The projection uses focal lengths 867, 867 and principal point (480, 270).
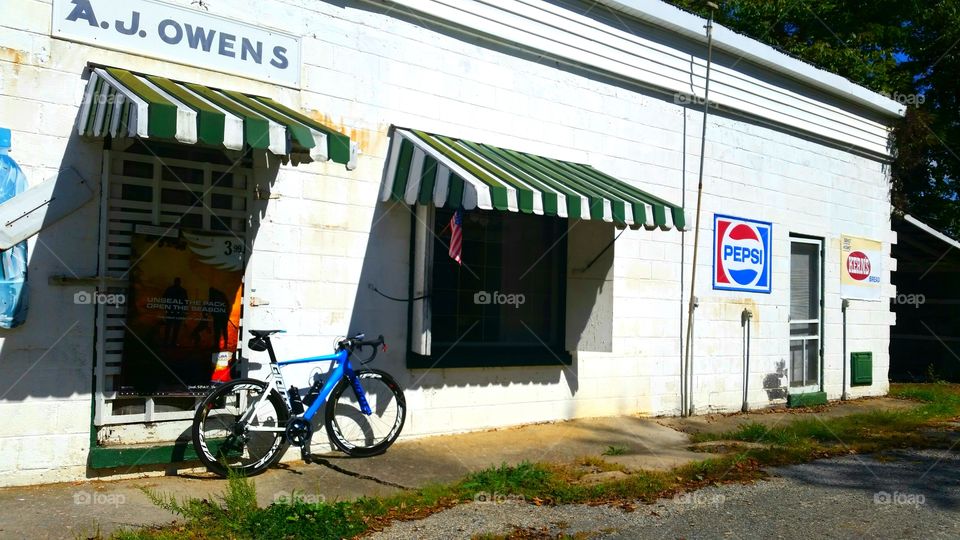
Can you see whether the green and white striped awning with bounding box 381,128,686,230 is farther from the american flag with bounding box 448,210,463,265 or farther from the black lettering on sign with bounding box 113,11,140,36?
the black lettering on sign with bounding box 113,11,140,36

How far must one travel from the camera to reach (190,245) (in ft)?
22.6

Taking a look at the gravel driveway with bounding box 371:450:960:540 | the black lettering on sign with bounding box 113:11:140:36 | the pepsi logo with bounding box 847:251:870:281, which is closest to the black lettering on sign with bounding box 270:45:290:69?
the black lettering on sign with bounding box 113:11:140:36

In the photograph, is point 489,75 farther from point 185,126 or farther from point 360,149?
point 185,126

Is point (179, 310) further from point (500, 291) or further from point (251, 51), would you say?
point (500, 291)

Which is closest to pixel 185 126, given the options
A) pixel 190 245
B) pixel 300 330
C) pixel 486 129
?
pixel 190 245

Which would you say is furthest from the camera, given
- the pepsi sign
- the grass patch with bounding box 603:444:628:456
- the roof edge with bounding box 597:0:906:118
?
the pepsi sign

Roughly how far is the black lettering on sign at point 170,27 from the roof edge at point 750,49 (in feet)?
16.0

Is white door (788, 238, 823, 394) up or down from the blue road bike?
up

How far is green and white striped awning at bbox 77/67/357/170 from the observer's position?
18.8 ft

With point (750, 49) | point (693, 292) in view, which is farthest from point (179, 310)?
point (750, 49)

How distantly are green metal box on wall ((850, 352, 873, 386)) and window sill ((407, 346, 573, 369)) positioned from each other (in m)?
6.04

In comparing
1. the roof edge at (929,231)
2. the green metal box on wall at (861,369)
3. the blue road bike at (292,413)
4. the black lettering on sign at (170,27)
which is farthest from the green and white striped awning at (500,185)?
the roof edge at (929,231)

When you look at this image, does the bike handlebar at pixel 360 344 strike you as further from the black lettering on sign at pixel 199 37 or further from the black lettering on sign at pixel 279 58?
the black lettering on sign at pixel 199 37

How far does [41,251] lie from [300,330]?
2.15 metres
